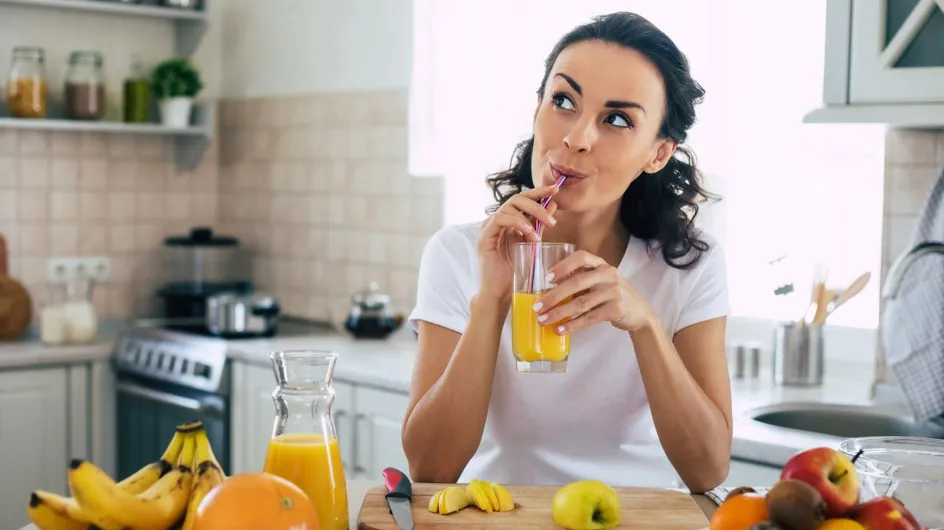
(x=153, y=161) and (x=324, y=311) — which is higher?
(x=153, y=161)

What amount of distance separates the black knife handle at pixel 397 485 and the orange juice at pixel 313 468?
14 centimetres

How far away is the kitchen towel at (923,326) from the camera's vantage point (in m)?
2.44

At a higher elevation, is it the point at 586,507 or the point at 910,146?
the point at 910,146

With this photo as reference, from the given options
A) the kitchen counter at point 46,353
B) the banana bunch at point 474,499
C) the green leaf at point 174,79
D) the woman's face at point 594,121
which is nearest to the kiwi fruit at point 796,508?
the banana bunch at point 474,499

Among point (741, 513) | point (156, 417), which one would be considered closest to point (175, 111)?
point (156, 417)

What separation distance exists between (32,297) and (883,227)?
2973 millimetres

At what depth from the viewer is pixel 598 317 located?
168 centimetres

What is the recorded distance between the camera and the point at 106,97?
14.2ft

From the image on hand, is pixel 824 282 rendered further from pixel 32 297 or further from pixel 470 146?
pixel 32 297

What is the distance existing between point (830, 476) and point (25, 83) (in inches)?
137

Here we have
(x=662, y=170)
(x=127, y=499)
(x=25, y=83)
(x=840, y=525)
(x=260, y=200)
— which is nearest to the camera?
(x=840, y=525)

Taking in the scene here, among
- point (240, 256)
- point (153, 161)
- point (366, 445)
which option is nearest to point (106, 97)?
point (153, 161)

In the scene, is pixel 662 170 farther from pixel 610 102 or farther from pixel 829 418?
pixel 829 418

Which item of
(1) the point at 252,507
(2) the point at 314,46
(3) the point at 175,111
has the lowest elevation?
(1) the point at 252,507
